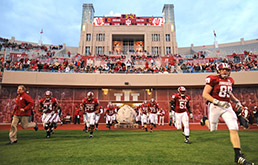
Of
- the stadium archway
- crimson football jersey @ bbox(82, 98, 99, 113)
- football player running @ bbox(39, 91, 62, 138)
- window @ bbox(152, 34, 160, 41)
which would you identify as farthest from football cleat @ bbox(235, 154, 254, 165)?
window @ bbox(152, 34, 160, 41)

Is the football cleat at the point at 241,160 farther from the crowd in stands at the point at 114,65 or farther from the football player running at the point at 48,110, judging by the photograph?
the crowd in stands at the point at 114,65

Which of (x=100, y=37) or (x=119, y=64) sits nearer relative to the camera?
(x=119, y=64)

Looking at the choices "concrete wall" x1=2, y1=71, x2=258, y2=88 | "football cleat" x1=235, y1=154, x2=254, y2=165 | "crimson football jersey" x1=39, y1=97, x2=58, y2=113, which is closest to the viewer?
"football cleat" x1=235, y1=154, x2=254, y2=165

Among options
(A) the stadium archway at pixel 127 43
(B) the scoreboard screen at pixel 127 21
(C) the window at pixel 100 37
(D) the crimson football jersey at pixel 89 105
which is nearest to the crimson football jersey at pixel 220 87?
(D) the crimson football jersey at pixel 89 105

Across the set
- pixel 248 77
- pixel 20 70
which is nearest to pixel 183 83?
pixel 248 77

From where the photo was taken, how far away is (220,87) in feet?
15.4

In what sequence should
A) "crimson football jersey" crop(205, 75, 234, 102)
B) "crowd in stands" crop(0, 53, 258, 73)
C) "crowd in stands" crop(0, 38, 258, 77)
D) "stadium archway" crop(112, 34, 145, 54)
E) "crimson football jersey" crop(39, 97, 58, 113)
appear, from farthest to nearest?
"stadium archway" crop(112, 34, 145, 54)
"crowd in stands" crop(0, 38, 258, 77)
"crowd in stands" crop(0, 53, 258, 73)
"crimson football jersey" crop(39, 97, 58, 113)
"crimson football jersey" crop(205, 75, 234, 102)

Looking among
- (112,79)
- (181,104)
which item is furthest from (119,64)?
(181,104)

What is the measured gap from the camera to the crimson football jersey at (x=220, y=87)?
4680 mm

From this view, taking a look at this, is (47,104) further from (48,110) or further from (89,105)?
(89,105)

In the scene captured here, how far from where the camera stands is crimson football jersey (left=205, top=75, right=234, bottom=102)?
4.68 m

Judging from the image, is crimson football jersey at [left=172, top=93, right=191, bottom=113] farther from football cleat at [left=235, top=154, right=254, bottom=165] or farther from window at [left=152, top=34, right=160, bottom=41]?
window at [left=152, top=34, right=160, bottom=41]

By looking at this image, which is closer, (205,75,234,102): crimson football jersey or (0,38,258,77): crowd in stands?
(205,75,234,102): crimson football jersey

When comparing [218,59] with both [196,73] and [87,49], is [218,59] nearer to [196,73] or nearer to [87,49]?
[196,73]
